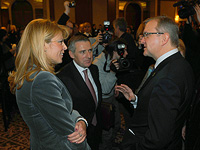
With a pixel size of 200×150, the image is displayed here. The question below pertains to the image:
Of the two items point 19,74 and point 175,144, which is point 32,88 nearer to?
point 19,74

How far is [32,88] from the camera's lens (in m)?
1.12

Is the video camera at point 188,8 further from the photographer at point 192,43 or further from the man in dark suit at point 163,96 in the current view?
the man in dark suit at point 163,96

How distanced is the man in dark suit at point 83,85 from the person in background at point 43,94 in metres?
0.65

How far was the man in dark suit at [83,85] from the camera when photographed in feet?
6.41

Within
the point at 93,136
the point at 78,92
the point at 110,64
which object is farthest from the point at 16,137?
the point at 110,64

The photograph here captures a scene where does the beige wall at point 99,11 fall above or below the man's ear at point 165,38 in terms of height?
above

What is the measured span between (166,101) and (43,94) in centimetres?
74

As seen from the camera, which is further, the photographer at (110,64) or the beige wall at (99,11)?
the beige wall at (99,11)

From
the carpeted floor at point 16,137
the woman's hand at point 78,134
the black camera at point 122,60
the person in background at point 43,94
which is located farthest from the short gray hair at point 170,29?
the carpeted floor at point 16,137

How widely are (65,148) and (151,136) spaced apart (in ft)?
1.82

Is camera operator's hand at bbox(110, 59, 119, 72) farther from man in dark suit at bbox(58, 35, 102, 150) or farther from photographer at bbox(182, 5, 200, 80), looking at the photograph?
photographer at bbox(182, 5, 200, 80)

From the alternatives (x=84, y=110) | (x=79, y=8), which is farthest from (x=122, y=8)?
(x=84, y=110)

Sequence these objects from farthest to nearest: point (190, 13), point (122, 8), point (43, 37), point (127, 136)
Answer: point (122, 8) < point (190, 13) < point (127, 136) < point (43, 37)

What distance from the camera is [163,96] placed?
114cm
